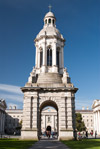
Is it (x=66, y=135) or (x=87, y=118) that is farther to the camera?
(x=87, y=118)

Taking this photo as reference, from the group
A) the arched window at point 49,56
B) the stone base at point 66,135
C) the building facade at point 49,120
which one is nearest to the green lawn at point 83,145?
the stone base at point 66,135

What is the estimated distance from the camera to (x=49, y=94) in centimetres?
3581

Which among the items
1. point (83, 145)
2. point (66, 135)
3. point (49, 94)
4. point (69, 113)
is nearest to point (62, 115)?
point (69, 113)

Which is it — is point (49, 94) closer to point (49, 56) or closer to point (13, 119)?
point (49, 56)

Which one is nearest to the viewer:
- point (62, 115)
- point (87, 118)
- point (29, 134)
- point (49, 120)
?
point (29, 134)

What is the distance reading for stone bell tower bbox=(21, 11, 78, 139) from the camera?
111 feet

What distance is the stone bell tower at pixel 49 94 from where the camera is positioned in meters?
33.8

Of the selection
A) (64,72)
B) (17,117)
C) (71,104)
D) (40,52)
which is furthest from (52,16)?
(17,117)

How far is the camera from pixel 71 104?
34906mm

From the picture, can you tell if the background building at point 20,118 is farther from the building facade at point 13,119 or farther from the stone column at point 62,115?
the stone column at point 62,115

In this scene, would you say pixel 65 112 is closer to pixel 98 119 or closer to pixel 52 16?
pixel 52 16

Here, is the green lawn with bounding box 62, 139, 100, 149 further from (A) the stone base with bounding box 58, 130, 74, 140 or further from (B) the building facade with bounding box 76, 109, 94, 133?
(B) the building facade with bounding box 76, 109, 94, 133

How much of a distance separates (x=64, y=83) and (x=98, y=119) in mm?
62445

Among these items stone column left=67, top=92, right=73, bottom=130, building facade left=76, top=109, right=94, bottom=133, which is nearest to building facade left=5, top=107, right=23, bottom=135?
building facade left=76, top=109, right=94, bottom=133
